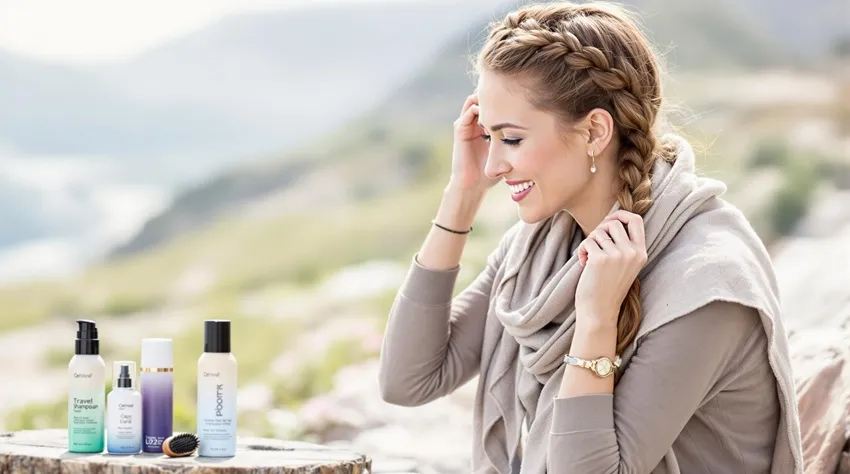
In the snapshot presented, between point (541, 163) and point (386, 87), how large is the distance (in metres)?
8.16

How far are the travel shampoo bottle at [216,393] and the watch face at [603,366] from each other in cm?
55

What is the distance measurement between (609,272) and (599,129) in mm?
241

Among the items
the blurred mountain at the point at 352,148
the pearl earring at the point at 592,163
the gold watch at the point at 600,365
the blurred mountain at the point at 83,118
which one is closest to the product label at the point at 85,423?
the gold watch at the point at 600,365

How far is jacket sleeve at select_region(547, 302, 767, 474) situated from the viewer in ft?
4.56

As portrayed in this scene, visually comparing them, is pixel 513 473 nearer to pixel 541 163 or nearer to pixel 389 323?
pixel 389 323

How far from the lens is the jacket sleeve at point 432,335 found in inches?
72.1

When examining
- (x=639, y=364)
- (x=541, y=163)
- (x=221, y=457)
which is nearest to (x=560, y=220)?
(x=541, y=163)

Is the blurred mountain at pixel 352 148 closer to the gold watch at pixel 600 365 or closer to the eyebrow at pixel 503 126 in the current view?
the eyebrow at pixel 503 126

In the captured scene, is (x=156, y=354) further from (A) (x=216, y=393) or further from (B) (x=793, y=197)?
(B) (x=793, y=197)

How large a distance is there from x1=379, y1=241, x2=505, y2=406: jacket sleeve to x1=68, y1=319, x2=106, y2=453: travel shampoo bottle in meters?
0.54

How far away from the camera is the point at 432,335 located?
72.2 inches

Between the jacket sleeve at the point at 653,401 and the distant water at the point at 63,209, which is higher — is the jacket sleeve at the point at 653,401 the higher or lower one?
the lower one

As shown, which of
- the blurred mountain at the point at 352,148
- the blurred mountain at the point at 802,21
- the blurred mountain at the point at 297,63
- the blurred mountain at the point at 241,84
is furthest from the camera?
the blurred mountain at the point at 297,63

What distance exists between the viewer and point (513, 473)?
5.73 feet
